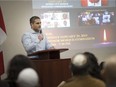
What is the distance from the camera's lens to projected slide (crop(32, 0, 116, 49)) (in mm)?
6203

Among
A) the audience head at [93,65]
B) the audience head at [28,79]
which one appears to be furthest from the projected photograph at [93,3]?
the audience head at [28,79]

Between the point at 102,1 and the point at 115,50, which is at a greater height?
the point at 102,1

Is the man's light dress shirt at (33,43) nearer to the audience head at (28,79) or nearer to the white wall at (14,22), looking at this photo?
the white wall at (14,22)

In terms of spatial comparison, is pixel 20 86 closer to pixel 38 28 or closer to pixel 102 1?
pixel 38 28

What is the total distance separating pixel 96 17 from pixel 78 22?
1.46 feet

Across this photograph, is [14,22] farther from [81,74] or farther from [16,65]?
[16,65]

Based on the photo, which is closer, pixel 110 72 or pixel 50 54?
pixel 110 72

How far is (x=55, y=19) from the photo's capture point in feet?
20.6

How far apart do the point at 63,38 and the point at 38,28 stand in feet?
3.98

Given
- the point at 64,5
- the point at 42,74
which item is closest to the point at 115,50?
the point at 64,5

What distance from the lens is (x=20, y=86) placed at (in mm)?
1690

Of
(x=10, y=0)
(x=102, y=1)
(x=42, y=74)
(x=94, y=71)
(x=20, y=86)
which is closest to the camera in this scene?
(x=20, y=86)

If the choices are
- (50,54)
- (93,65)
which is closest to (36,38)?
(50,54)

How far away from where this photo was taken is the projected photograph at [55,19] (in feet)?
20.3
